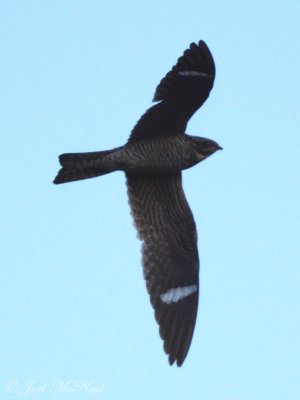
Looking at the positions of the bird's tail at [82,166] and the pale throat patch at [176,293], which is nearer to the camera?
the bird's tail at [82,166]

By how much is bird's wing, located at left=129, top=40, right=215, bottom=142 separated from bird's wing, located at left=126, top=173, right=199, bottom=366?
891 mm

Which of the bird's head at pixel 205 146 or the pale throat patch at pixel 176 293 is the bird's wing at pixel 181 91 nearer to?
the bird's head at pixel 205 146

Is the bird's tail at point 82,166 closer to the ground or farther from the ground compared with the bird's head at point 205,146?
closer to the ground

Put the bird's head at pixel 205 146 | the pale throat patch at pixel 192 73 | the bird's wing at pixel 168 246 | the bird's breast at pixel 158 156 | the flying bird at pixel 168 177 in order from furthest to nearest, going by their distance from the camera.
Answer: the bird's wing at pixel 168 246, the bird's head at pixel 205 146, the bird's breast at pixel 158 156, the flying bird at pixel 168 177, the pale throat patch at pixel 192 73

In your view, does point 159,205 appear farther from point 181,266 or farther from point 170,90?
point 170,90

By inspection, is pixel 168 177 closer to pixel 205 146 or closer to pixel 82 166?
pixel 205 146

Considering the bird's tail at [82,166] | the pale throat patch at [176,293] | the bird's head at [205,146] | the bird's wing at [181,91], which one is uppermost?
the bird's wing at [181,91]

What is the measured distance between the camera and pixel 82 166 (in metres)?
12.2

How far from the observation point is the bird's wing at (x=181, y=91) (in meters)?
12.0

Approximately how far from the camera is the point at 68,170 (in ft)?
39.8

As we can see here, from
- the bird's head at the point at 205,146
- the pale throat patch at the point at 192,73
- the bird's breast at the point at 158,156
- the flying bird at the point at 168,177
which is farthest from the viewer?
the bird's head at the point at 205,146

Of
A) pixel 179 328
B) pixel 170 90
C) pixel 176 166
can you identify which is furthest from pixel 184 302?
pixel 170 90

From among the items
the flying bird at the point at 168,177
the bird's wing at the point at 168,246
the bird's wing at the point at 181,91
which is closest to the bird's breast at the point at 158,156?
the flying bird at the point at 168,177

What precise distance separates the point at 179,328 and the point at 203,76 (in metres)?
2.67
